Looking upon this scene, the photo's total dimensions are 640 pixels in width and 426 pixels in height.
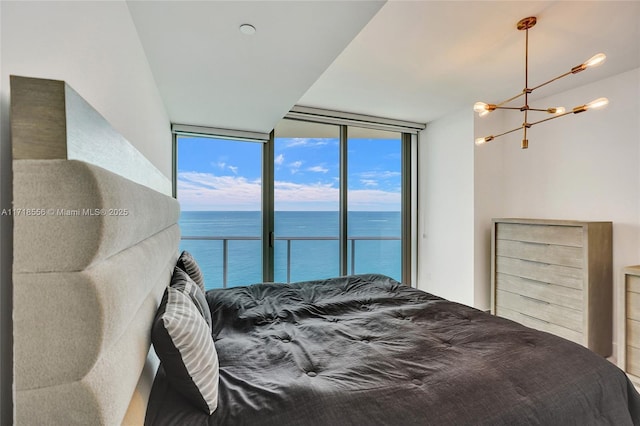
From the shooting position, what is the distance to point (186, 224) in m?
3.77

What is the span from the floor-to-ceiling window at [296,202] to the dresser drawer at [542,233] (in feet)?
4.78

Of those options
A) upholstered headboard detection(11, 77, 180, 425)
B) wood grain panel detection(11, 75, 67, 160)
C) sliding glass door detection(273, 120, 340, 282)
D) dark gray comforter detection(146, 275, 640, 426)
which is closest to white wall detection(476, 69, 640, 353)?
dark gray comforter detection(146, 275, 640, 426)

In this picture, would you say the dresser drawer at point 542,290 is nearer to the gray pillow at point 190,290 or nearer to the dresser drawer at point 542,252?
the dresser drawer at point 542,252

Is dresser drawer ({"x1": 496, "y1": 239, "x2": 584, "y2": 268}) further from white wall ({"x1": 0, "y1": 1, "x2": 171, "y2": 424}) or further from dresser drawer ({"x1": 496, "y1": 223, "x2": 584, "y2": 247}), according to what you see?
white wall ({"x1": 0, "y1": 1, "x2": 171, "y2": 424})

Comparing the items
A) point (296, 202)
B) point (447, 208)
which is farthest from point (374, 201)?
point (296, 202)

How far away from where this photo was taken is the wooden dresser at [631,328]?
2307 millimetres

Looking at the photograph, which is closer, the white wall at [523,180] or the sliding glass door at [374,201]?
the white wall at [523,180]

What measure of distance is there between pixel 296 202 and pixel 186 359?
10.5 feet

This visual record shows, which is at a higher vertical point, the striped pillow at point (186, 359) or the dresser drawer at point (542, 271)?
the striped pillow at point (186, 359)

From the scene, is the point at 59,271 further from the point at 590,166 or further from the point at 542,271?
the point at 590,166

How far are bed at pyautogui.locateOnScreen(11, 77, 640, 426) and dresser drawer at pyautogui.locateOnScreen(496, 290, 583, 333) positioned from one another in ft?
5.49

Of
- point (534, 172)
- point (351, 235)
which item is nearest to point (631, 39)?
point (534, 172)

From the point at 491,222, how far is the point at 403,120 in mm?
1803

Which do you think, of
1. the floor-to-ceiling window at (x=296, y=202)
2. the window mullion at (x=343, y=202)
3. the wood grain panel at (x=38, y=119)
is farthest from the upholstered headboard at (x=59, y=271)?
the window mullion at (x=343, y=202)
